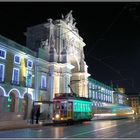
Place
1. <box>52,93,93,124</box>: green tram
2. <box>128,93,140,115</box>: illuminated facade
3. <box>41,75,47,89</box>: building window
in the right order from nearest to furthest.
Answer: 1. <box>52,93,93,124</box>: green tram
2. <box>41,75,47,89</box>: building window
3. <box>128,93,140,115</box>: illuminated facade

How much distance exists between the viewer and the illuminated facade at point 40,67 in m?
43.6

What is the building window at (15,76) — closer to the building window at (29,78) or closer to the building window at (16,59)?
the building window at (16,59)

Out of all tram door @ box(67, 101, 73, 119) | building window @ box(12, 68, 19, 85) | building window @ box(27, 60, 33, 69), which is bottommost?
tram door @ box(67, 101, 73, 119)

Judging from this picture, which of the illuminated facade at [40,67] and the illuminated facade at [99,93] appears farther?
the illuminated facade at [99,93]

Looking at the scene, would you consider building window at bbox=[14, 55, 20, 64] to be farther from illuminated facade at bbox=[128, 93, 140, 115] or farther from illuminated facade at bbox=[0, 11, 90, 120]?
illuminated facade at bbox=[128, 93, 140, 115]

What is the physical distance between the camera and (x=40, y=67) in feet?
176

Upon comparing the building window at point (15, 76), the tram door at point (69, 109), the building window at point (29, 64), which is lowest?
the tram door at point (69, 109)

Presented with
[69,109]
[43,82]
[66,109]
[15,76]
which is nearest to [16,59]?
[15,76]

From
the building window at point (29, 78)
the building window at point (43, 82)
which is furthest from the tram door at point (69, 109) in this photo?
the building window at point (43, 82)

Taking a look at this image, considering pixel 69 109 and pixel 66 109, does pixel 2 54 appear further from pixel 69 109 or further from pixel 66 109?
pixel 69 109

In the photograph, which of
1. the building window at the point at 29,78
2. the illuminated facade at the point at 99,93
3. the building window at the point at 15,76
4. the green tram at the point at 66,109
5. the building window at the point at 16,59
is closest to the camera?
the green tram at the point at 66,109

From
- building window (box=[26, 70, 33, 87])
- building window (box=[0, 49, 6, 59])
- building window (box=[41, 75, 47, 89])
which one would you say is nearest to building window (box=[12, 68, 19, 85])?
building window (box=[26, 70, 33, 87])

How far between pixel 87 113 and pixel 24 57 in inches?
611

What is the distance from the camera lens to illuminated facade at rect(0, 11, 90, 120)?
4362 cm
